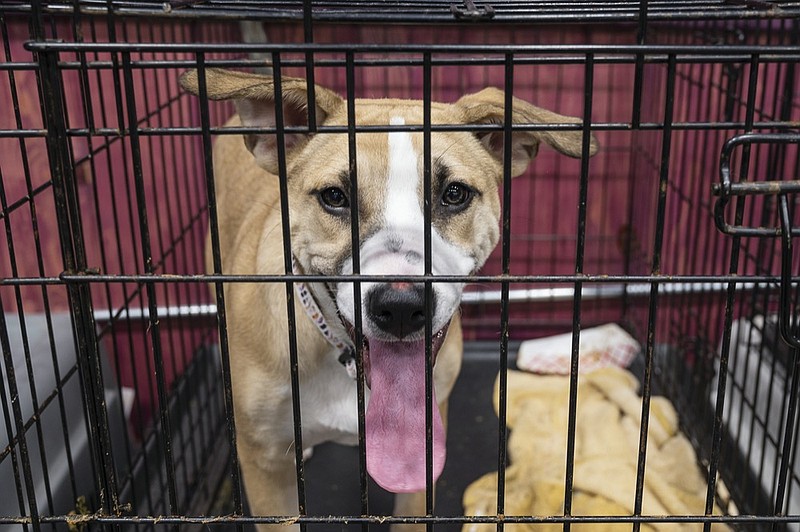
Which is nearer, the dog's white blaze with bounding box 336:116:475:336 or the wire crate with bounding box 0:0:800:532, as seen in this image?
the wire crate with bounding box 0:0:800:532

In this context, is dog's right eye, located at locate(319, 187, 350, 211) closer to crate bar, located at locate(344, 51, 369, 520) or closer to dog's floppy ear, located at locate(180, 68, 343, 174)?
dog's floppy ear, located at locate(180, 68, 343, 174)

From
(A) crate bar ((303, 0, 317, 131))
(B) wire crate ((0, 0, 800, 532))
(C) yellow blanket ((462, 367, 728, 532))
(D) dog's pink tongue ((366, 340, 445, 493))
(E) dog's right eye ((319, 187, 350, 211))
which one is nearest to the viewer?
(A) crate bar ((303, 0, 317, 131))

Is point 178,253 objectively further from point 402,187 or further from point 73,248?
point 73,248

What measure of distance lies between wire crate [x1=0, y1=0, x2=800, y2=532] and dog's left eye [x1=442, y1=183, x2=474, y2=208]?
3.1 inches

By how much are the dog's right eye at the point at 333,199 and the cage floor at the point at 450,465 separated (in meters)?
0.87

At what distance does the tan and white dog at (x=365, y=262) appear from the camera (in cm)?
121

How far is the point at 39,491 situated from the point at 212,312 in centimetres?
91

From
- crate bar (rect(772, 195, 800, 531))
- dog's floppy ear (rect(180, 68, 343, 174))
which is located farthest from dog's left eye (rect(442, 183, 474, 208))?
crate bar (rect(772, 195, 800, 531))

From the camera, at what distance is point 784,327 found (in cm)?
95

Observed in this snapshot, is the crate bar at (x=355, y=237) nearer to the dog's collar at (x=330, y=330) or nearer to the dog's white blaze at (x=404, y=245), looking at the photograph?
the dog's white blaze at (x=404, y=245)

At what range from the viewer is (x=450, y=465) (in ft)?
7.25

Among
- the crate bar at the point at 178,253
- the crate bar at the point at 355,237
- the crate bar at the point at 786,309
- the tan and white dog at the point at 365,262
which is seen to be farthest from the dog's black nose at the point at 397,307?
the crate bar at the point at 178,253

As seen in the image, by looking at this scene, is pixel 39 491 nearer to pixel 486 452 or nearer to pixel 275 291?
pixel 275 291

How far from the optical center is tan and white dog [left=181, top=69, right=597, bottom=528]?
1.21 metres
